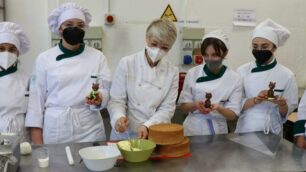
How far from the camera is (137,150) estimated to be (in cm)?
132

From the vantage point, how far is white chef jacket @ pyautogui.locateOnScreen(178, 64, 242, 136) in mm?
1871

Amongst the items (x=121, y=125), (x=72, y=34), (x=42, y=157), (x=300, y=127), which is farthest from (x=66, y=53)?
(x=300, y=127)

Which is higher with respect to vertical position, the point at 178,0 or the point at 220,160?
the point at 178,0

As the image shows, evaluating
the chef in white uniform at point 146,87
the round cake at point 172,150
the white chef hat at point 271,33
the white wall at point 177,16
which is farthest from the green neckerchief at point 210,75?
the white wall at point 177,16

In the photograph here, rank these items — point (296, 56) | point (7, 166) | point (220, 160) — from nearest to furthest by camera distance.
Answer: point (7, 166)
point (220, 160)
point (296, 56)

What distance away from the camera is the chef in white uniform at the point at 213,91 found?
185 cm

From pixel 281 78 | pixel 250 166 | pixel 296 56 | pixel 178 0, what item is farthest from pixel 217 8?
pixel 250 166

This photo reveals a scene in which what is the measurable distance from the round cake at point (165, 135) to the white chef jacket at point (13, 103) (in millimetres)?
659

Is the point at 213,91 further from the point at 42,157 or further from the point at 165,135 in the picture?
the point at 42,157

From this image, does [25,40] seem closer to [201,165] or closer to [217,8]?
[201,165]

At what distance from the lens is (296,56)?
9.57ft

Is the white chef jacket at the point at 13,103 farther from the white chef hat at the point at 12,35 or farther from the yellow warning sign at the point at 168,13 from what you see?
the yellow warning sign at the point at 168,13

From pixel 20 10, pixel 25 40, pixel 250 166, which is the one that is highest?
pixel 20 10

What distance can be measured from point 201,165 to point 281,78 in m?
0.83
